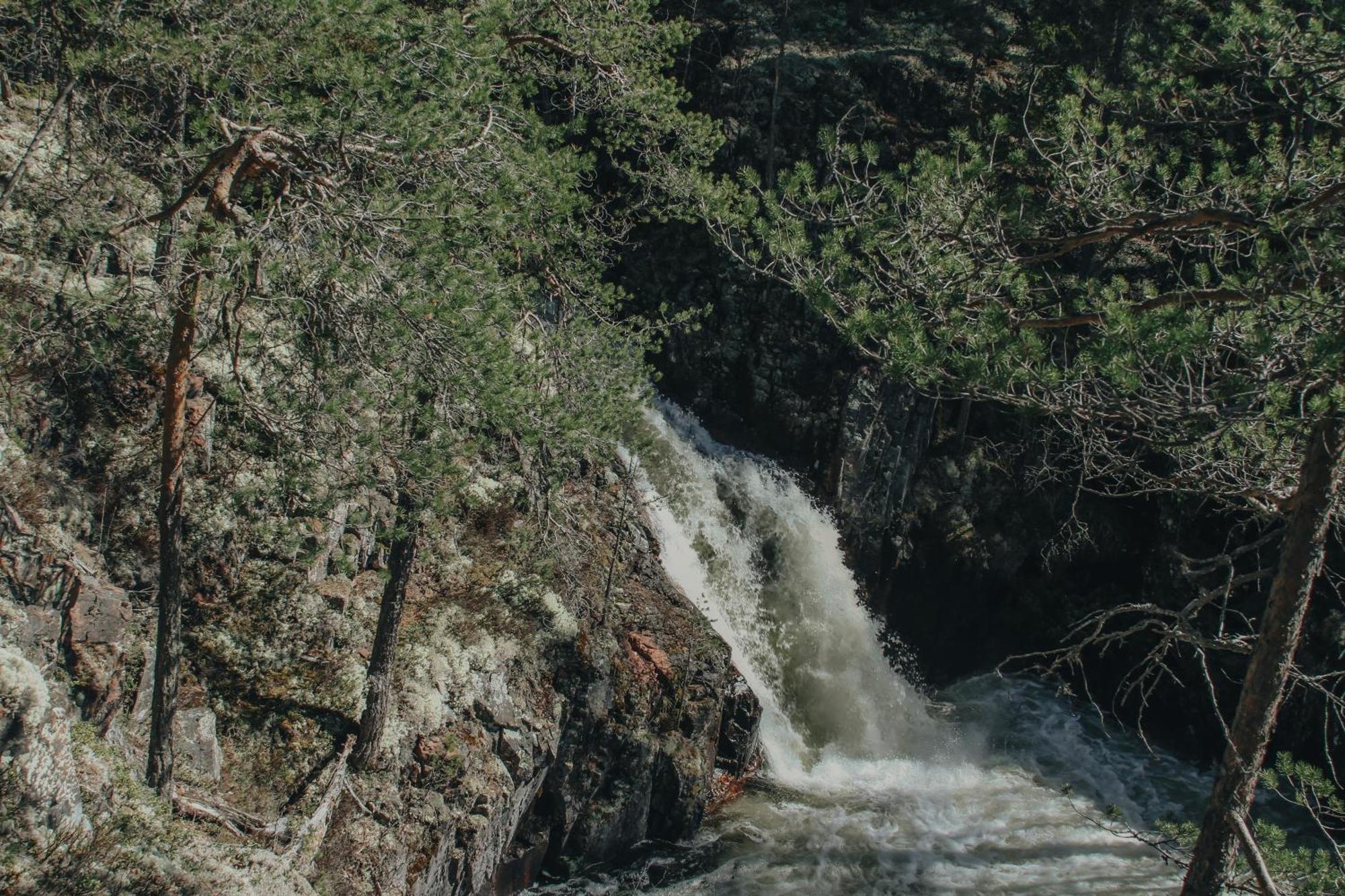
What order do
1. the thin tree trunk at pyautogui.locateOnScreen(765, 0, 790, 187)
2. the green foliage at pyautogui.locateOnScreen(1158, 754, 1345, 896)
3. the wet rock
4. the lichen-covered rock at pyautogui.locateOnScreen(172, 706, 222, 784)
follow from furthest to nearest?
the thin tree trunk at pyautogui.locateOnScreen(765, 0, 790, 187) < the wet rock < the lichen-covered rock at pyautogui.locateOnScreen(172, 706, 222, 784) < the green foliage at pyautogui.locateOnScreen(1158, 754, 1345, 896)

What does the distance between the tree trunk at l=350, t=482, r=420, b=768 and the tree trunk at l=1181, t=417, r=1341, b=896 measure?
6.18 metres

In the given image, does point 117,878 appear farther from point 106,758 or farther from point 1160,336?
point 1160,336

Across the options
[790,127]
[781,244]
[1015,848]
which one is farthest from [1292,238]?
[790,127]

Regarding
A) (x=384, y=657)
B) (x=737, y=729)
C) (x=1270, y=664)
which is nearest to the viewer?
(x=1270, y=664)

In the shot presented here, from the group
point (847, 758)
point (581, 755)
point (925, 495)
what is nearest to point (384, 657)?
point (581, 755)

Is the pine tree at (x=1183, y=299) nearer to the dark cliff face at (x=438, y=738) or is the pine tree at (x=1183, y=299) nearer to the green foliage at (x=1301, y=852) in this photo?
the green foliage at (x=1301, y=852)

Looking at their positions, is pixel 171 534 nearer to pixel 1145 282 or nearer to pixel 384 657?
pixel 384 657

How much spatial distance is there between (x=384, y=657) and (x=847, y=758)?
833 cm

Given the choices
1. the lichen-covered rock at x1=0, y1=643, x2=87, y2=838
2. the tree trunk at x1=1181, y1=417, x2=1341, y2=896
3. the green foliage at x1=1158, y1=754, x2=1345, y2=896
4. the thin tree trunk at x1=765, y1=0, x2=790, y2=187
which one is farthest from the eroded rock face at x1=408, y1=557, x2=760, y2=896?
the thin tree trunk at x1=765, y1=0, x2=790, y2=187

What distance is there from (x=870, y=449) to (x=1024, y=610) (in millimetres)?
4255

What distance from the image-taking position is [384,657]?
26.9 feet

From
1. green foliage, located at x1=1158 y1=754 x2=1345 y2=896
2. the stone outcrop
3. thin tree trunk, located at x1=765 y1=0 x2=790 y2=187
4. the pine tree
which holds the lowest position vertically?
the stone outcrop

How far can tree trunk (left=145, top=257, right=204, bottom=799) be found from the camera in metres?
5.95

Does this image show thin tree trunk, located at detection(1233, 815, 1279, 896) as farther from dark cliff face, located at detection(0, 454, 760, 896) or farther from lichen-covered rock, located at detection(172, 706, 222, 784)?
lichen-covered rock, located at detection(172, 706, 222, 784)
